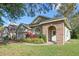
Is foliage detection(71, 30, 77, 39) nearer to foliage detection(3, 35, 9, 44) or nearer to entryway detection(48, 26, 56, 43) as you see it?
entryway detection(48, 26, 56, 43)

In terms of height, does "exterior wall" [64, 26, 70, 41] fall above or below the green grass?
above

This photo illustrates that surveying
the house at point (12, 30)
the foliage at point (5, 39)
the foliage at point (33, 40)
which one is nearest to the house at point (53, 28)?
the foliage at point (33, 40)

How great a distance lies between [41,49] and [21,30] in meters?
0.38

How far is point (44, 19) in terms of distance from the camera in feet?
10.8

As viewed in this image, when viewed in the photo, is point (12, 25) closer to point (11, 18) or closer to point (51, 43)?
point (11, 18)

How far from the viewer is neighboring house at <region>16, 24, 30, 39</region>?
3.29 meters

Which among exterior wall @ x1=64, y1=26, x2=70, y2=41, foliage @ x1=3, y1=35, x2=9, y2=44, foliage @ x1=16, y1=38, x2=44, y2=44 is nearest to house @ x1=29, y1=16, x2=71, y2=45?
exterior wall @ x1=64, y1=26, x2=70, y2=41

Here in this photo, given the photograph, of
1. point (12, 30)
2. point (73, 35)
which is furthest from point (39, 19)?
point (73, 35)

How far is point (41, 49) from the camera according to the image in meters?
3.28

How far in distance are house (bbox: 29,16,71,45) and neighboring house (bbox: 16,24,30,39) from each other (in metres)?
0.08

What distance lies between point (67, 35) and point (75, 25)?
173 mm

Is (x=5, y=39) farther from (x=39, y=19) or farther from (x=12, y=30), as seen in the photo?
(x=39, y=19)

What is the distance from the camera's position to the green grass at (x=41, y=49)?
10.6 feet

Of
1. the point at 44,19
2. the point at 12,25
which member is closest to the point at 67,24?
the point at 44,19
